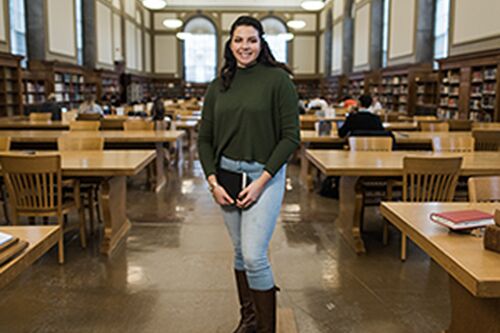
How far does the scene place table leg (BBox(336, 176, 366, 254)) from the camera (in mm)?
3969

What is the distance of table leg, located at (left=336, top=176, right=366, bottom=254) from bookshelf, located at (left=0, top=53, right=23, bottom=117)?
875 centimetres

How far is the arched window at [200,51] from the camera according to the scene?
81.3 feet

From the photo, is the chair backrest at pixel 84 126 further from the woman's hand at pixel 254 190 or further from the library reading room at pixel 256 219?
the woman's hand at pixel 254 190

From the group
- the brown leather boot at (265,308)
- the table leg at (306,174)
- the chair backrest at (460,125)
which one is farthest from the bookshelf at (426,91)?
the brown leather boot at (265,308)

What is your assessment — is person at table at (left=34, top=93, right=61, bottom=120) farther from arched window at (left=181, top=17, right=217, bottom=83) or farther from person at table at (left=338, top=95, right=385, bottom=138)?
arched window at (left=181, top=17, right=217, bottom=83)

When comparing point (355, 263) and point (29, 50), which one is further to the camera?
point (29, 50)

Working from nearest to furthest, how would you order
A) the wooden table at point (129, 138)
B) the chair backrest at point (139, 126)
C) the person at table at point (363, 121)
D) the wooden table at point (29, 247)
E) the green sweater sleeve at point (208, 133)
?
the wooden table at point (29, 247), the green sweater sleeve at point (208, 133), the person at table at point (363, 121), the wooden table at point (129, 138), the chair backrest at point (139, 126)

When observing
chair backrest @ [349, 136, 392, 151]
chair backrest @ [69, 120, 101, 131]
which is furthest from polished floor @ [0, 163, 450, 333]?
chair backrest @ [69, 120, 101, 131]

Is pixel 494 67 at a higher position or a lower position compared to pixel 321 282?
higher

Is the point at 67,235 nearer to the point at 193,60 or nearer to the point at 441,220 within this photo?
the point at 441,220

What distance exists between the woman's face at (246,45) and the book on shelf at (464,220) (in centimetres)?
93

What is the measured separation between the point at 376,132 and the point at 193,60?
69.1ft

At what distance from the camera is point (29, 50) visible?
1281 cm

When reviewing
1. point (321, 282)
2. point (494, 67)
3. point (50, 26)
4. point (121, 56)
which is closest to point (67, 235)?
point (321, 282)
